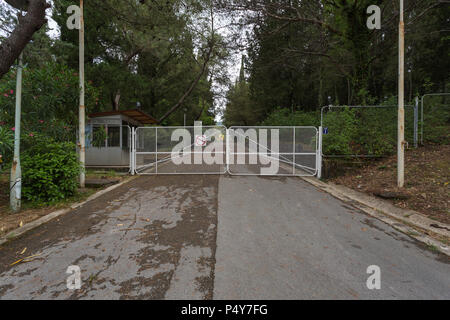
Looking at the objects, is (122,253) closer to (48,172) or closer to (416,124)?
(48,172)

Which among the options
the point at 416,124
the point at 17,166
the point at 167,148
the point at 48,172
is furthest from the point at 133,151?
the point at 416,124

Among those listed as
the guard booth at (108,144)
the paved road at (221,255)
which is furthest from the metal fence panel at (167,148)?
the paved road at (221,255)

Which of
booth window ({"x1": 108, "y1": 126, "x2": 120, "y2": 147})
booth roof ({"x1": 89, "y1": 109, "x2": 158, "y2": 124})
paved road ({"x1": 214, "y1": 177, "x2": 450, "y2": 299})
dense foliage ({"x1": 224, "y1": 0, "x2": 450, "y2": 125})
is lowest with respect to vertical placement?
paved road ({"x1": 214, "y1": 177, "x2": 450, "y2": 299})

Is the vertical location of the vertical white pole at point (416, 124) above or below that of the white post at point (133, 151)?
above

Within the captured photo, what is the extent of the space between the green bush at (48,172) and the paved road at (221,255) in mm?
1014

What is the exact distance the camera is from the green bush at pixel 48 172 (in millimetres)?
5586

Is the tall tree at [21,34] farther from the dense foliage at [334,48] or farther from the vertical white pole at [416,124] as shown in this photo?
the vertical white pole at [416,124]

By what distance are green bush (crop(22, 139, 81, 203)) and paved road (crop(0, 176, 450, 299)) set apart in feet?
3.33

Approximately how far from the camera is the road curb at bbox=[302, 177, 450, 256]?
393 cm

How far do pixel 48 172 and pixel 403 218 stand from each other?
8.07m

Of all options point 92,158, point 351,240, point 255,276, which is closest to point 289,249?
point 255,276

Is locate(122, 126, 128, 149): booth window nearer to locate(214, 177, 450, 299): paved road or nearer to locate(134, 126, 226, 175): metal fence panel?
locate(134, 126, 226, 175): metal fence panel

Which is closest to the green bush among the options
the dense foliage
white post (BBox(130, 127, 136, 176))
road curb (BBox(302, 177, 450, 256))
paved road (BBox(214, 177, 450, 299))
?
white post (BBox(130, 127, 136, 176))

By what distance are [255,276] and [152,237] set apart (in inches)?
76.5
